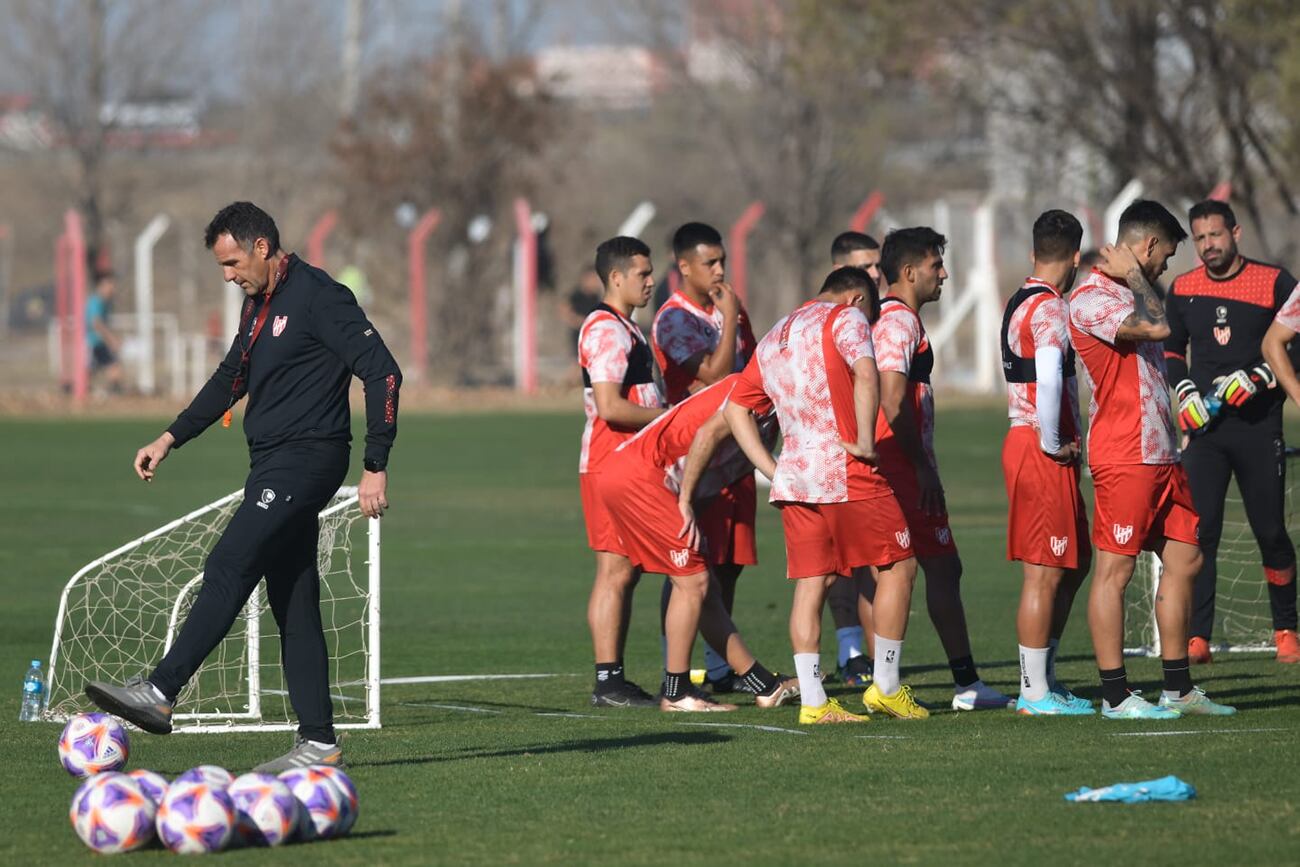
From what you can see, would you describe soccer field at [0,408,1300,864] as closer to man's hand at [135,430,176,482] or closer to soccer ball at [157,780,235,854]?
soccer ball at [157,780,235,854]

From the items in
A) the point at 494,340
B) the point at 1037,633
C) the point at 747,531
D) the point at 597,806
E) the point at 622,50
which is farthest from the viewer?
the point at 622,50

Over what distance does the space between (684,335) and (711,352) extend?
0.17 meters

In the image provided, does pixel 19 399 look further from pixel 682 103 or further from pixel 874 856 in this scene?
pixel 874 856

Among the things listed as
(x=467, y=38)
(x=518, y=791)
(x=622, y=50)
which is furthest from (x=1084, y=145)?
(x=518, y=791)

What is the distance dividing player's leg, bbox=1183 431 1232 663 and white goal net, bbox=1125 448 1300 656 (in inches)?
11.3

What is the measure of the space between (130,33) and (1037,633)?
41.7 metres

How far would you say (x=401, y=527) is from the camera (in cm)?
1881

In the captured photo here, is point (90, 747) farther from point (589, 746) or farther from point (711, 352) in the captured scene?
point (711, 352)

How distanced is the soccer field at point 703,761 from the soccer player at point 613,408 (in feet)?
1.04

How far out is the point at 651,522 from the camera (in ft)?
31.7

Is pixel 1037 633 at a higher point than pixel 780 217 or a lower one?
lower

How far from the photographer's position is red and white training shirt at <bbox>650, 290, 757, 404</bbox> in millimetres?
10539

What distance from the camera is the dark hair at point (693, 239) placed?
1039 cm

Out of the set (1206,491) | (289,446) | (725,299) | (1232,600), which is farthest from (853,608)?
(289,446)
